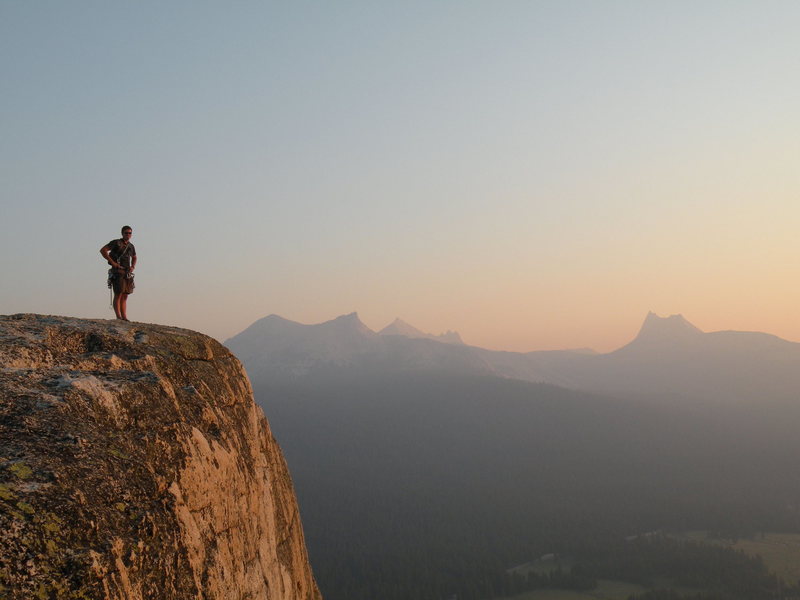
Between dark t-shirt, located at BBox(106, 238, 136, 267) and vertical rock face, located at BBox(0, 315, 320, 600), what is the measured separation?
10.4 feet

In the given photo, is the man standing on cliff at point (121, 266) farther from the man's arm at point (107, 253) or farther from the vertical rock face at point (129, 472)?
the vertical rock face at point (129, 472)

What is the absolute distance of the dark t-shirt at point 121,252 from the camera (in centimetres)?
1936

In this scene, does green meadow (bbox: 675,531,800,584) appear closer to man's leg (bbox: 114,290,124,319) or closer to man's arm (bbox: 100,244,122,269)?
man's leg (bbox: 114,290,124,319)

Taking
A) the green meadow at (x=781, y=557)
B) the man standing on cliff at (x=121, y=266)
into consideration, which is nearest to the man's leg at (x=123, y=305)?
the man standing on cliff at (x=121, y=266)

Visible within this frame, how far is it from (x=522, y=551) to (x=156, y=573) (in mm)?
211128

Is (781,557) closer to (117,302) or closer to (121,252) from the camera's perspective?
(117,302)

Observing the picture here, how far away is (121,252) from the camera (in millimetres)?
19609

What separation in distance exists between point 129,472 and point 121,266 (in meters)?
11.6

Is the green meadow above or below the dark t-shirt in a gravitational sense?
below

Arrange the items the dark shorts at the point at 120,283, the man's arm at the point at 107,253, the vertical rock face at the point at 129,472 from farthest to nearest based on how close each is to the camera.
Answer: the dark shorts at the point at 120,283, the man's arm at the point at 107,253, the vertical rock face at the point at 129,472

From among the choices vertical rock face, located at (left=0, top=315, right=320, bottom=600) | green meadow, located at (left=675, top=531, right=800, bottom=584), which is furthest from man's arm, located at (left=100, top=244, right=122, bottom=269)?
green meadow, located at (left=675, top=531, right=800, bottom=584)

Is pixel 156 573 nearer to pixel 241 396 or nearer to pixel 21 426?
pixel 21 426

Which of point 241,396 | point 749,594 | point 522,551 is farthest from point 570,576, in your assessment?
point 241,396

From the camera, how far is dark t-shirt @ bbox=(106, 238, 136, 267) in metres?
19.4
